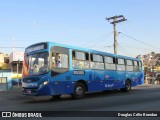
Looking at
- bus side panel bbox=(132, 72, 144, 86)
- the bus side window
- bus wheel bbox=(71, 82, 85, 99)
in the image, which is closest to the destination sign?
the bus side window

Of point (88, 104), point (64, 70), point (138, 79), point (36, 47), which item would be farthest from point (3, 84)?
point (88, 104)

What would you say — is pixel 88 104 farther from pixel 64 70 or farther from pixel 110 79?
pixel 110 79

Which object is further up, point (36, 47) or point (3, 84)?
point (36, 47)

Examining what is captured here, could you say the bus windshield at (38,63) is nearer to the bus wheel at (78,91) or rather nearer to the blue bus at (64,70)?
the blue bus at (64,70)

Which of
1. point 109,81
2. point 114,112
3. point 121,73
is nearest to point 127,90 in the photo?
point 121,73

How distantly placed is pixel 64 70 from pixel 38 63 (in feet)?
5.07

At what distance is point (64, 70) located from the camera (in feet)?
58.6

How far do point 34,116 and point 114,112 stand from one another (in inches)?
122

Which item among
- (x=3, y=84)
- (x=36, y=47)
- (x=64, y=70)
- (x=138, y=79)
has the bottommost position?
(x=3, y=84)

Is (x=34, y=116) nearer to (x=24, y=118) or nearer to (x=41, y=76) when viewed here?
(x=24, y=118)

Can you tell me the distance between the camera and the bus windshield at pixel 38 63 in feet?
55.4

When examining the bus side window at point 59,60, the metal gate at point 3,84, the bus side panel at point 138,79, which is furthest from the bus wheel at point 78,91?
the metal gate at point 3,84

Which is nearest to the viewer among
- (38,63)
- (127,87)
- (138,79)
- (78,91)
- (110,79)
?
(38,63)

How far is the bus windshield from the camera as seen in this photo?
1688cm
